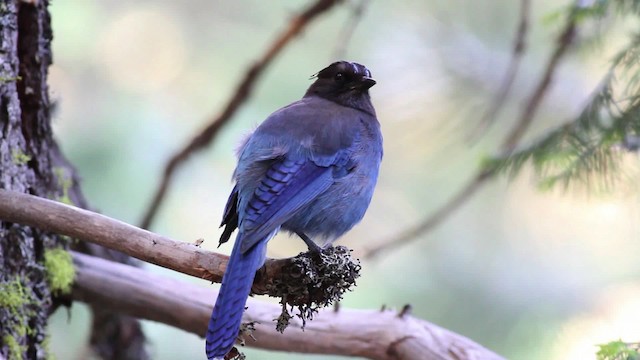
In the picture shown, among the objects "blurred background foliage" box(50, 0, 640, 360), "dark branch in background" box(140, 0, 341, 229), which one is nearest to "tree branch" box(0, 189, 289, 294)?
"dark branch in background" box(140, 0, 341, 229)

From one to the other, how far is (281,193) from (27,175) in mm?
875

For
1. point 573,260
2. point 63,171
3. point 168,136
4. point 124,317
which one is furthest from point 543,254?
point 63,171

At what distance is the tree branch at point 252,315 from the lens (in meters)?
3.05

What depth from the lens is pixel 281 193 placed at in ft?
9.00

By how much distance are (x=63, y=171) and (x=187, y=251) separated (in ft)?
3.58

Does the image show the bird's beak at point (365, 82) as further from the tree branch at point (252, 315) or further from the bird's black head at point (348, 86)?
the tree branch at point (252, 315)

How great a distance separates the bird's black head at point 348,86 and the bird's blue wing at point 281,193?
538 mm

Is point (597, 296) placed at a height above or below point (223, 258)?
above

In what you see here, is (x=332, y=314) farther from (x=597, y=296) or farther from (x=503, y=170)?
(x=597, y=296)

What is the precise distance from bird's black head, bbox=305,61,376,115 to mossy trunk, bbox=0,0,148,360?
104 cm

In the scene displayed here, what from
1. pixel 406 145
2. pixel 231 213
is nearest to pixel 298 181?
pixel 231 213

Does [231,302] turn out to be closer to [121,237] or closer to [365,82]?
[121,237]

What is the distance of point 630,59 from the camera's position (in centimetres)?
263

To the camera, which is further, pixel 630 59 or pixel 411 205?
pixel 411 205
